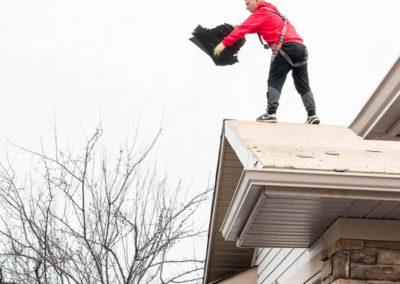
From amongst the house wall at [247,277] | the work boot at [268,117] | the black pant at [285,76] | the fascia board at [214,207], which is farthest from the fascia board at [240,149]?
the house wall at [247,277]

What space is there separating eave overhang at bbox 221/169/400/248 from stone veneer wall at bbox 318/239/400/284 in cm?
26

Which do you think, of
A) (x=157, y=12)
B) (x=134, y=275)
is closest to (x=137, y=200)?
(x=134, y=275)

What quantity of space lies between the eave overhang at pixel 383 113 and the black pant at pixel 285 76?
387cm

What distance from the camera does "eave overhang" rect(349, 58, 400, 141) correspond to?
383cm

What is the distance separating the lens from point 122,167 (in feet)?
28.6

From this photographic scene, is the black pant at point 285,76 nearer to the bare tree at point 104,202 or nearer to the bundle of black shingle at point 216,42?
the bundle of black shingle at point 216,42

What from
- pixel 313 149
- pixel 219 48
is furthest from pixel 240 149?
pixel 219 48

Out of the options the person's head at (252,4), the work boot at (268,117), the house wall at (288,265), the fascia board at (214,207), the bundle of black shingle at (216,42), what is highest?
the person's head at (252,4)

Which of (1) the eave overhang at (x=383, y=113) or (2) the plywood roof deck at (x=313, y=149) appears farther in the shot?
(2) the plywood roof deck at (x=313, y=149)

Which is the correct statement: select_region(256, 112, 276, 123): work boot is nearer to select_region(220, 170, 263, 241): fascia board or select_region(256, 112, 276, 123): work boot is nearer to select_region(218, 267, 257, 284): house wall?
select_region(220, 170, 263, 241): fascia board

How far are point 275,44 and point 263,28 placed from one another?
0.24 meters

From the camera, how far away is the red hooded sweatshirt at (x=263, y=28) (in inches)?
319

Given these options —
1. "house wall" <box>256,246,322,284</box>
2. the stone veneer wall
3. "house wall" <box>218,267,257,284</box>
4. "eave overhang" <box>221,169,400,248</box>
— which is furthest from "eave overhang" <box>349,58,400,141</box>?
"house wall" <box>218,267,257,284</box>

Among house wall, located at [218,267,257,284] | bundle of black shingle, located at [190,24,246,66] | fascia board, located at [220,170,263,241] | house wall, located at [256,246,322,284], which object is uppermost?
bundle of black shingle, located at [190,24,246,66]
